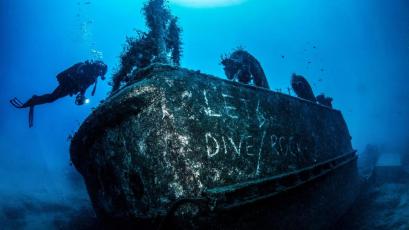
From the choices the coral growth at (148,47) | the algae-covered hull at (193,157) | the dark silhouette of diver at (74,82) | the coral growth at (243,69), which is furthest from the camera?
the dark silhouette of diver at (74,82)

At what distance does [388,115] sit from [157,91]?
278ft

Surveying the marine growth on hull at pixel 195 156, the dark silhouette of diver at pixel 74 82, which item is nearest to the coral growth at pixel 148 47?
the dark silhouette of diver at pixel 74 82

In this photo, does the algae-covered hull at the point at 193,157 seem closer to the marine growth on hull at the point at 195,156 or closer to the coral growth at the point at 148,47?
the marine growth on hull at the point at 195,156

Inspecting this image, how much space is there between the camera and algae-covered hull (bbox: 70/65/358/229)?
2334 mm

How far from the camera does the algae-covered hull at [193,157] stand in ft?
A: 7.66

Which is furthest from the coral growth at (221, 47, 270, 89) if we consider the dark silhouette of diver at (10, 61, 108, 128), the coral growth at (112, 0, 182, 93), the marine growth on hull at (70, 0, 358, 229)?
A: the dark silhouette of diver at (10, 61, 108, 128)

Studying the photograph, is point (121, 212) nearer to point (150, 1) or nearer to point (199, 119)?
point (199, 119)

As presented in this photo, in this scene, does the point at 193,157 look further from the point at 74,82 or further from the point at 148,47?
the point at 74,82

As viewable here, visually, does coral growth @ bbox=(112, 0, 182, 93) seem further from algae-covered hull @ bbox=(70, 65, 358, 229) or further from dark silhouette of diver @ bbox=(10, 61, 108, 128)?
algae-covered hull @ bbox=(70, 65, 358, 229)

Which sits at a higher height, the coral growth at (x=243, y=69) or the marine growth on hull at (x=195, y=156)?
the coral growth at (x=243, y=69)

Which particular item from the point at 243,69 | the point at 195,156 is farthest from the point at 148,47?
the point at 195,156

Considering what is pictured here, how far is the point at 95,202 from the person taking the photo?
11.7ft

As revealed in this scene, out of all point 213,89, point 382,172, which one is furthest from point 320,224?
point 382,172

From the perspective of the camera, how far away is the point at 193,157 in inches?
93.5
